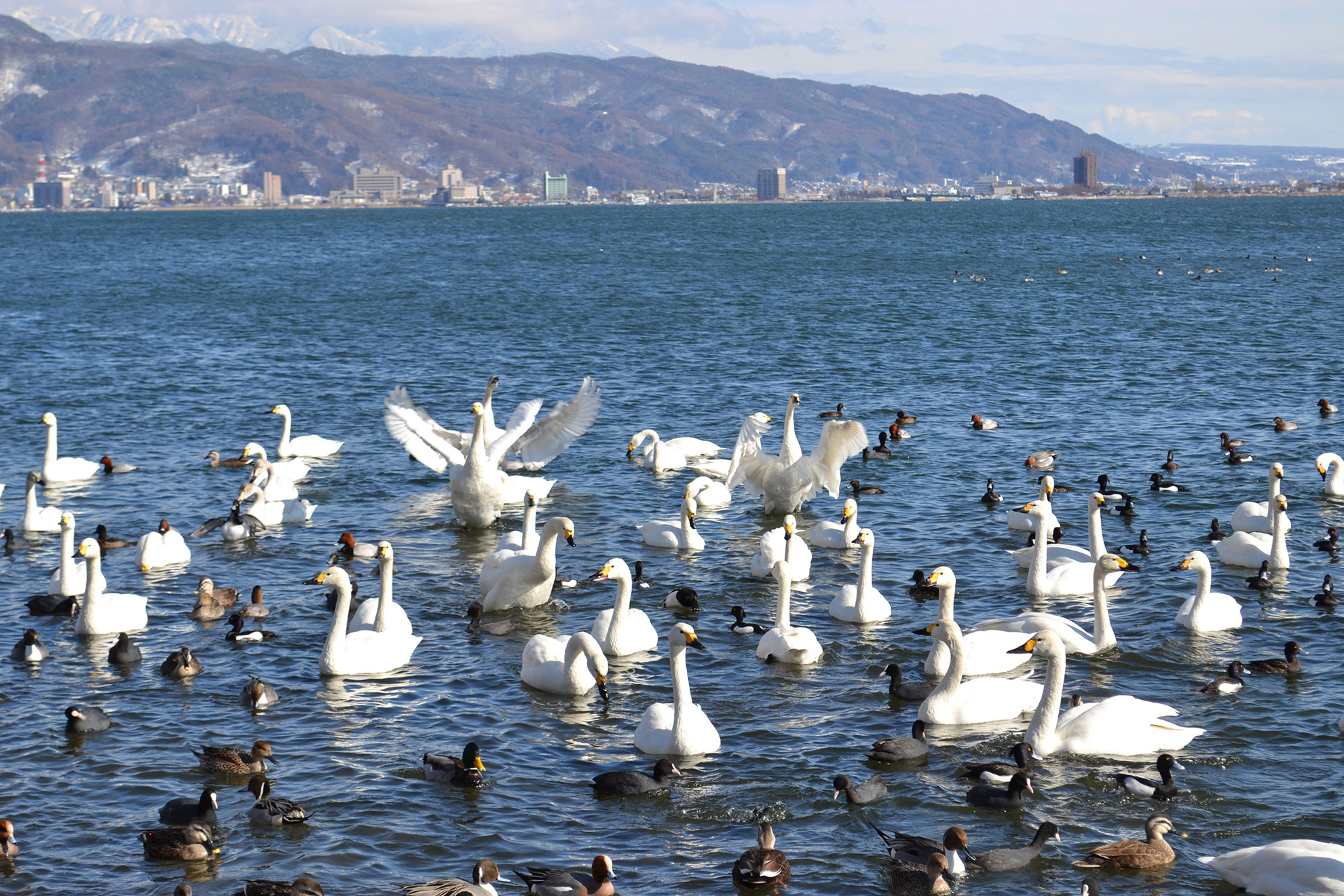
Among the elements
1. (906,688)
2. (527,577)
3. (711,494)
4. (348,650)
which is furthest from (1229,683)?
(711,494)

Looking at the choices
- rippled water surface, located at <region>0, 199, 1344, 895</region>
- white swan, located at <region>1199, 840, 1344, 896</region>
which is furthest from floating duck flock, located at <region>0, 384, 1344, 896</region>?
rippled water surface, located at <region>0, 199, 1344, 895</region>

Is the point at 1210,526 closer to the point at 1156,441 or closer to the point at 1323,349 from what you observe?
the point at 1156,441

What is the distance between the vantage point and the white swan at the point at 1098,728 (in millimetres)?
14156

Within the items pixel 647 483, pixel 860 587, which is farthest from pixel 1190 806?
pixel 647 483

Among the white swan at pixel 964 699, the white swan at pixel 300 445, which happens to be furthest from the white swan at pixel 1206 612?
the white swan at pixel 300 445

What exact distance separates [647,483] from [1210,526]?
424 inches

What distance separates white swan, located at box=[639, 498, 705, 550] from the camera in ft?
74.8

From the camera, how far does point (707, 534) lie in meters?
24.5

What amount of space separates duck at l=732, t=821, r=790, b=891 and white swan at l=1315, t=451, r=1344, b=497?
17.8m

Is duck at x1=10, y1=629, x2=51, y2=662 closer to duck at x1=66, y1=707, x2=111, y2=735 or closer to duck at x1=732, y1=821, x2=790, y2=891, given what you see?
duck at x1=66, y1=707, x2=111, y2=735

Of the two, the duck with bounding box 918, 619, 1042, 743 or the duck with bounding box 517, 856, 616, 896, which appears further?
the duck with bounding box 918, 619, 1042, 743

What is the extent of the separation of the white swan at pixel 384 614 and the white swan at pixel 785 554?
18.1 ft

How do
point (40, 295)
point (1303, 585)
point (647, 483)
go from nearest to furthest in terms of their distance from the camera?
point (1303, 585) < point (647, 483) < point (40, 295)

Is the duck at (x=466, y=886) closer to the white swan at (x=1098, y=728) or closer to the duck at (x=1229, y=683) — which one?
the white swan at (x=1098, y=728)
